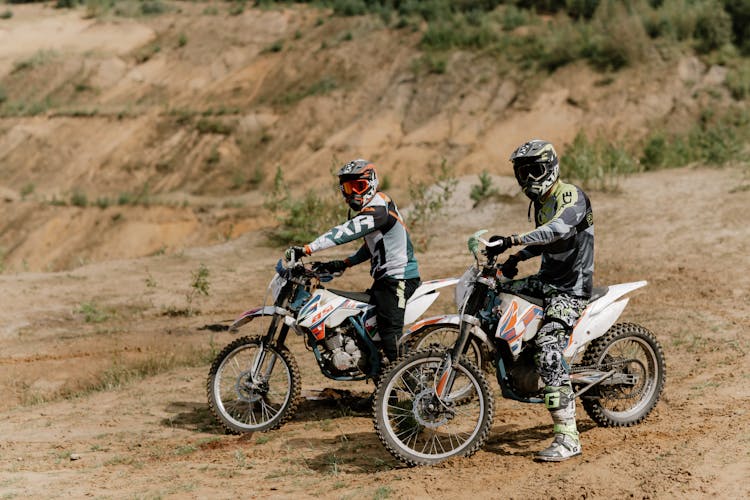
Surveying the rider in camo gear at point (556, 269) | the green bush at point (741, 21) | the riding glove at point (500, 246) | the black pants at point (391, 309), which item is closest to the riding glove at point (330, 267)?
the black pants at point (391, 309)

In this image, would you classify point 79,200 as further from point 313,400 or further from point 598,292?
point 598,292

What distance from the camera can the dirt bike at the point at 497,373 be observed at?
602cm

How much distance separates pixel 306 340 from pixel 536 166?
99.8 inches

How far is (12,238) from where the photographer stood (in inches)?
979

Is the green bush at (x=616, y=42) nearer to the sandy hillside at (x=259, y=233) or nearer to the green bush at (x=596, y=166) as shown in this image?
the sandy hillside at (x=259, y=233)

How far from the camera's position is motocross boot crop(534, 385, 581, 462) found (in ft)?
19.5

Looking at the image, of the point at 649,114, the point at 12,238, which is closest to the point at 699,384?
the point at 649,114

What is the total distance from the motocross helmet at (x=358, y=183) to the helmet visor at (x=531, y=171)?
Result: 4.63 feet

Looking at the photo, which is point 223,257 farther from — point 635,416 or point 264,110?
point 264,110

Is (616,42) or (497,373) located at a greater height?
(497,373)

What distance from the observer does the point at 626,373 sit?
6.56 metres

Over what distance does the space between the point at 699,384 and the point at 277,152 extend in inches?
817

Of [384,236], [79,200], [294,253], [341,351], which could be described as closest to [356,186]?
[384,236]

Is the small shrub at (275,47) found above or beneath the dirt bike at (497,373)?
beneath
